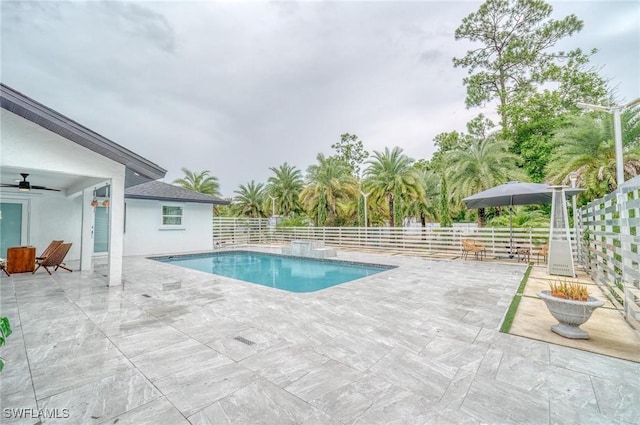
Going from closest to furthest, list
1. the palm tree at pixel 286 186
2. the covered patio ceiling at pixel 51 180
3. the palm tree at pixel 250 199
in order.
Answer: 1. the covered patio ceiling at pixel 51 180
2. the palm tree at pixel 286 186
3. the palm tree at pixel 250 199

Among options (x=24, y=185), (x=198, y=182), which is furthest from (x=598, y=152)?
(x=198, y=182)

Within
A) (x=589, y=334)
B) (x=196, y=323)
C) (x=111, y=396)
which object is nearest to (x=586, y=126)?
(x=589, y=334)

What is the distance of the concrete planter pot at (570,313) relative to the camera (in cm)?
349

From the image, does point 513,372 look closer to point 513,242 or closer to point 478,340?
point 478,340

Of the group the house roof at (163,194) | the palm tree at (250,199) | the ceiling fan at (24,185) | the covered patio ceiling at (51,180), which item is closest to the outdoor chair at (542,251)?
the covered patio ceiling at (51,180)

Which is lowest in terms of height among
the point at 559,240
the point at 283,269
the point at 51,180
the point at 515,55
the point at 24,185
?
the point at 283,269

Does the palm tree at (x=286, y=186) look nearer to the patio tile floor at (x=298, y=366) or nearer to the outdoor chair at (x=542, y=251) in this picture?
the outdoor chair at (x=542, y=251)

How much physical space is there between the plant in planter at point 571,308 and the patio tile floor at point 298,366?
1.62ft

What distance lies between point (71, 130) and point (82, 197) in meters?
5.09

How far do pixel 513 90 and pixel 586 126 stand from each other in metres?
15.2

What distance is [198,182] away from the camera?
25.5m

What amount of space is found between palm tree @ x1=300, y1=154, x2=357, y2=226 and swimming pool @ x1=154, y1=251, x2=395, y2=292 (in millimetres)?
6936

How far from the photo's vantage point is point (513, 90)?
→ 23516 millimetres

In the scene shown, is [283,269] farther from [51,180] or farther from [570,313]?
[570,313]
